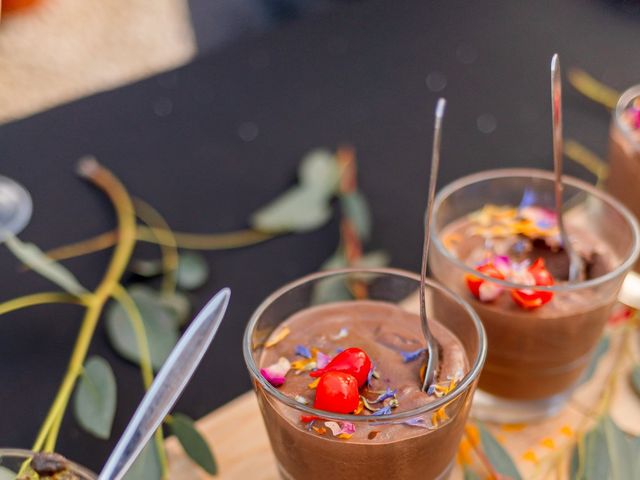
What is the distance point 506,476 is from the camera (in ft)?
3.02

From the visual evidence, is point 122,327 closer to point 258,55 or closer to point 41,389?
point 41,389

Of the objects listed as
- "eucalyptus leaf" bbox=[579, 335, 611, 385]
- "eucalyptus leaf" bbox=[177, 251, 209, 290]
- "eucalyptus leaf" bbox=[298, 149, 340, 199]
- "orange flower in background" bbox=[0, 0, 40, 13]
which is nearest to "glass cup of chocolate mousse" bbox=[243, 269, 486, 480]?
"eucalyptus leaf" bbox=[579, 335, 611, 385]

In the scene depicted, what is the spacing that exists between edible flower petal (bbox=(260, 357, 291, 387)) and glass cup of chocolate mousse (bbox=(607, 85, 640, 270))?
1.88 ft

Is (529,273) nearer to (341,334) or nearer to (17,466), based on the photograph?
(341,334)

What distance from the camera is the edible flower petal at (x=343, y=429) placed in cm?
74

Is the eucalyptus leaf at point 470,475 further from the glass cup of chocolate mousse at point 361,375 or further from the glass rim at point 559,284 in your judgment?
the glass rim at point 559,284

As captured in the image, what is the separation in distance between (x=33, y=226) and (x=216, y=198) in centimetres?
28

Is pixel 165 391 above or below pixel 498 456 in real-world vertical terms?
above

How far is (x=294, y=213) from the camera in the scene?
133cm

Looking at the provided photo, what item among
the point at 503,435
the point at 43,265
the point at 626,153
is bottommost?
the point at 503,435

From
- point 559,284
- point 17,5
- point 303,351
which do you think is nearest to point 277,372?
point 303,351

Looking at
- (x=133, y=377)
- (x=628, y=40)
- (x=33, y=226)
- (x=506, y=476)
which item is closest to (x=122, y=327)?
(x=133, y=377)

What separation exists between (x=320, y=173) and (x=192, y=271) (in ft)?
0.95

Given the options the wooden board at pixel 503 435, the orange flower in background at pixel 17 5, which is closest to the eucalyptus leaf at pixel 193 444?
the wooden board at pixel 503 435
